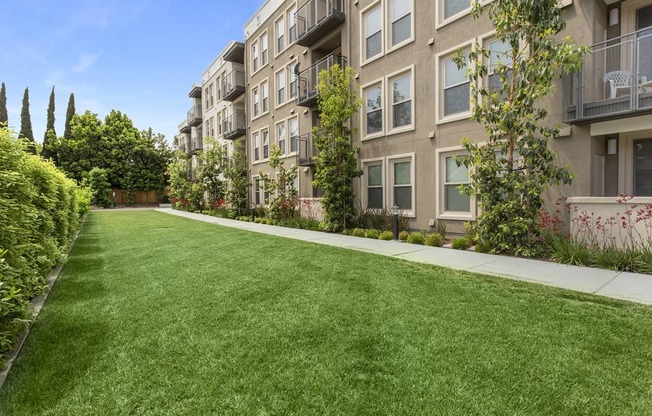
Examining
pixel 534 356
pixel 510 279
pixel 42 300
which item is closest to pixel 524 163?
pixel 510 279

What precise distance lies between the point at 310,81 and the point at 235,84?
10.6 meters

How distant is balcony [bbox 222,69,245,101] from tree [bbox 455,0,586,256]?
18.5 meters

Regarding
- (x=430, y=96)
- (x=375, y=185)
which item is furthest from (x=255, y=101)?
(x=430, y=96)

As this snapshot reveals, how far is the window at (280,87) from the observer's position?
1852 cm

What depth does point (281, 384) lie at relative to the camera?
2.66 metres

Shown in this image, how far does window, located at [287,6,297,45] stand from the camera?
17344 mm

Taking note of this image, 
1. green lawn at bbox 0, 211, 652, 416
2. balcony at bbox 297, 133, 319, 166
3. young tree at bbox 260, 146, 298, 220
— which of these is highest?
balcony at bbox 297, 133, 319, 166

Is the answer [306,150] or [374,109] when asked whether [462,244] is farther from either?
[306,150]

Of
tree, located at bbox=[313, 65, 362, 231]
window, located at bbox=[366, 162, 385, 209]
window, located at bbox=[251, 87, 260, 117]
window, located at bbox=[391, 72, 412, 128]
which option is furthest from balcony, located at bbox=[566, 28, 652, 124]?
window, located at bbox=[251, 87, 260, 117]

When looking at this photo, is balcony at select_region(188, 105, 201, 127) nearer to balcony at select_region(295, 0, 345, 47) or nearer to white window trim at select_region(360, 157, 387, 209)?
balcony at select_region(295, 0, 345, 47)

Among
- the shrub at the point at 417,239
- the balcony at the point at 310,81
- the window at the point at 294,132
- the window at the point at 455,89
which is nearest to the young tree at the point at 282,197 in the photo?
the window at the point at 294,132

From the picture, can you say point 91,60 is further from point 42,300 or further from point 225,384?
point 225,384

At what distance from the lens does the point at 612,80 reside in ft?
23.8

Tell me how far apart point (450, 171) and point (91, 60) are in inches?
656
